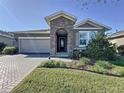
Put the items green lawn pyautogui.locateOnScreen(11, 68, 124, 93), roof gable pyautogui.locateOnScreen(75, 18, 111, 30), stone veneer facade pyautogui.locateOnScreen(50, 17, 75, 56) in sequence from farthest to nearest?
roof gable pyautogui.locateOnScreen(75, 18, 111, 30) < stone veneer facade pyautogui.locateOnScreen(50, 17, 75, 56) < green lawn pyautogui.locateOnScreen(11, 68, 124, 93)

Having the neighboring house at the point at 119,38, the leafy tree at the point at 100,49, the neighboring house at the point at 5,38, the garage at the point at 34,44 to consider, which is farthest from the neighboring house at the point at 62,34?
the neighboring house at the point at 119,38

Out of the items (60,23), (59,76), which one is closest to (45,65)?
(59,76)

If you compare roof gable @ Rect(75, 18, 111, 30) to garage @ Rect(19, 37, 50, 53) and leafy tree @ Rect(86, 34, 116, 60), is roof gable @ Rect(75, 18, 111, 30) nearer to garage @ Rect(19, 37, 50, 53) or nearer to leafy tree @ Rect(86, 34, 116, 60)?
leafy tree @ Rect(86, 34, 116, 60)

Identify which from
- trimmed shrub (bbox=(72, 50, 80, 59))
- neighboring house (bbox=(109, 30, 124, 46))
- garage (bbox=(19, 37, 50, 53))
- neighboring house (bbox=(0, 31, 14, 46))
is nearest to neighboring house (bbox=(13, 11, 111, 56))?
garage (bbox=(19, 37, 50, 53))

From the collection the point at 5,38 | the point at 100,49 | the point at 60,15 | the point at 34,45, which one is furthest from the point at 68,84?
the point at 5,38

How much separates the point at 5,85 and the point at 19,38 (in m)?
21.8

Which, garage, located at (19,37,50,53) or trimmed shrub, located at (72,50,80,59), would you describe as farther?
garage, located at (19,37,50,53)

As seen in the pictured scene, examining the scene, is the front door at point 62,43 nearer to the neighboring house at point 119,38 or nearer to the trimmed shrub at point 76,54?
the trimmed shrub at point 76,54

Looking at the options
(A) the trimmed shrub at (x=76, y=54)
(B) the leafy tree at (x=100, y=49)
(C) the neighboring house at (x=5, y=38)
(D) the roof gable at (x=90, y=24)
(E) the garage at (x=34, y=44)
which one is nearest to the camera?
(B) the leafy tree at (x=100, y=49)

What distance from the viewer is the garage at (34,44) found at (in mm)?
29297

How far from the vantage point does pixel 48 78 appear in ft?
30.6

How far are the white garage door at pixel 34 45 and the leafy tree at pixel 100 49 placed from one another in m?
12.1

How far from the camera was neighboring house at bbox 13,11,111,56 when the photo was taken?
71.3 ft

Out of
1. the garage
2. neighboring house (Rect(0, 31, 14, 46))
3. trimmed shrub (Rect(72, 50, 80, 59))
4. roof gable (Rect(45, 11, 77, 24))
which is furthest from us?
neighboring house (Rect(0, 31, 14, 46))
